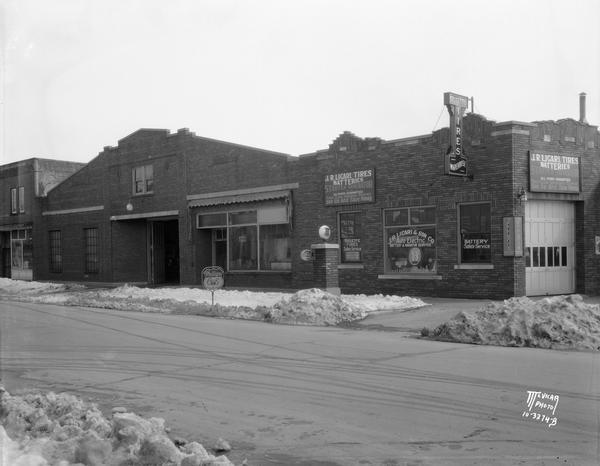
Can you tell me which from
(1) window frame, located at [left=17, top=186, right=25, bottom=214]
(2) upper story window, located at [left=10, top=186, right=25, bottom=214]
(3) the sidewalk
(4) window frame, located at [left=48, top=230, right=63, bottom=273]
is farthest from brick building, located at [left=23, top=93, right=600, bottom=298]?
(2) upper story window, located at [left=10, top=186, right=25, bottom=214]

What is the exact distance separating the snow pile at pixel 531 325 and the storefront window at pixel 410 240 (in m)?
7.54

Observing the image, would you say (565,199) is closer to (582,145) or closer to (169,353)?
(582,145)

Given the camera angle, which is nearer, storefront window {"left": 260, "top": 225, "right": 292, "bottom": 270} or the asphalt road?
the asphalt road

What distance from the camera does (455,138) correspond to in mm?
18547

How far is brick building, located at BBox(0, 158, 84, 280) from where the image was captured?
37.8 metres

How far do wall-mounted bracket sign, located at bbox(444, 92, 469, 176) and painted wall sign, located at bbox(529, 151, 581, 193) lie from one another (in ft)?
6.33

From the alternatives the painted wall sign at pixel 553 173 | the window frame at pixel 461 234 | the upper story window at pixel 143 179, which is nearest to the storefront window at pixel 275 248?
the window frame at pixel 461 234

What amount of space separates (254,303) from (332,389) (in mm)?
12207

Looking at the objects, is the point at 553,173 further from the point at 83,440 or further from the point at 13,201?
the point at 13,201

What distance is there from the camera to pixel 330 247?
20.4 m

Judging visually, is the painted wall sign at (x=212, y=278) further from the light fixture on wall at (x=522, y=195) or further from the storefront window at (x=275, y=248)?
the light fixture on wall at (x=522, y=195)

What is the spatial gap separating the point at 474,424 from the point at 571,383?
2.48 meters

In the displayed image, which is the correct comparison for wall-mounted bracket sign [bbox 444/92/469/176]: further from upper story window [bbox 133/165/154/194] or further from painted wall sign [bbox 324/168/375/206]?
upper story window [bbox 133/165/154/194]

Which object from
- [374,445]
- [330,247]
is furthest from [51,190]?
[374,445]
